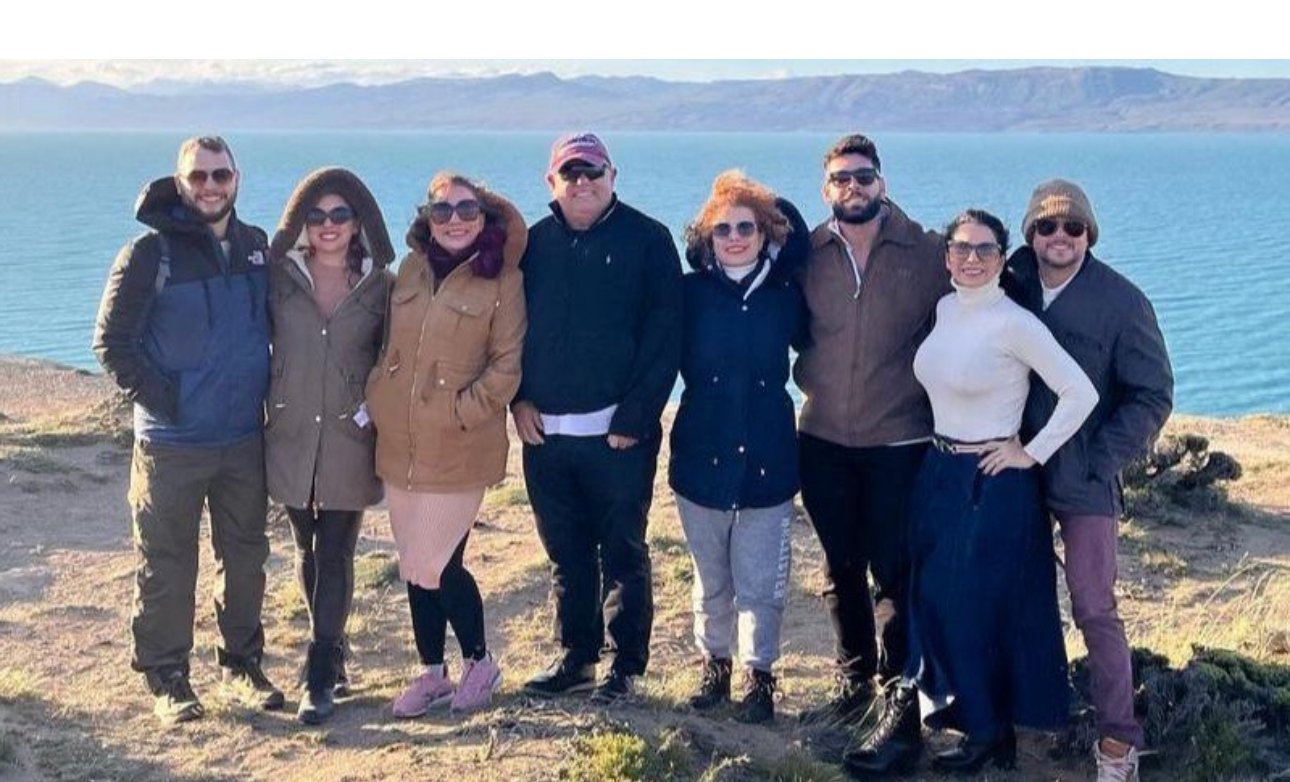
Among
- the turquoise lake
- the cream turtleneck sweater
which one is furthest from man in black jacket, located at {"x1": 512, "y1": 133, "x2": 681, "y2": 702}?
the turquoise lake

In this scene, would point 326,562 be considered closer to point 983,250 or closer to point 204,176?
point 204,176

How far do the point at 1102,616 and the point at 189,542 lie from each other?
3.58m

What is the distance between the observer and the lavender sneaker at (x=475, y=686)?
19.0 ft

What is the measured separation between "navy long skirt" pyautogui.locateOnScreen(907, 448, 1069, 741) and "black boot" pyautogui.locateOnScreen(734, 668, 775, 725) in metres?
0.64

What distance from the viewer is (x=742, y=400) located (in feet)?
17.7

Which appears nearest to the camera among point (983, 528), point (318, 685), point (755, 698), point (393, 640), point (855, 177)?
point (983, 528)

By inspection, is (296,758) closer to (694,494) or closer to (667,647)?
(694,494)

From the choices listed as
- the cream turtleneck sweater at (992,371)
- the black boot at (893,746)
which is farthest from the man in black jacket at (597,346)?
the black boot at (893,746)

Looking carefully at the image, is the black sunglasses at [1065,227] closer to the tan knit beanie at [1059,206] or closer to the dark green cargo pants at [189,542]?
the tan knit beanie at [1059,206]

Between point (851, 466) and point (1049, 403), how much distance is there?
806 mm

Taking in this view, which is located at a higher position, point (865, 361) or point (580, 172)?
point (580, 172)

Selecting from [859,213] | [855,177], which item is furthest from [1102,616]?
[855,177]

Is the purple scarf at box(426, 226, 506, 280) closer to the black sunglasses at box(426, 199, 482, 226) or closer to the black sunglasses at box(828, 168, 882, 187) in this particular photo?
the black sunglasses at box(426, 199, 482, 226)

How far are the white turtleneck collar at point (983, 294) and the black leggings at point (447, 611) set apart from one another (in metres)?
2.14
